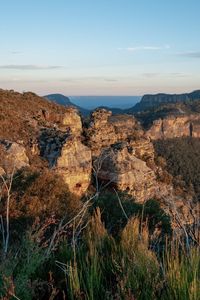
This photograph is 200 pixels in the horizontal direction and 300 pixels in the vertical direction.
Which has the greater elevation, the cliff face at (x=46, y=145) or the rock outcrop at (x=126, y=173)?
the cliff face at (x=46, y=145)

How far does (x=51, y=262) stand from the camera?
420 cm

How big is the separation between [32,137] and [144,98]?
143 m

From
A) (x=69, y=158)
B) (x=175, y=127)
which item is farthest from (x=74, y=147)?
(x=175, y=127)

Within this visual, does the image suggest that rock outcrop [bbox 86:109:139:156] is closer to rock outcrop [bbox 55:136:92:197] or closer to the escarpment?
the escarpment

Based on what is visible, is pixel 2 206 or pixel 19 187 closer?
pixel 2 206

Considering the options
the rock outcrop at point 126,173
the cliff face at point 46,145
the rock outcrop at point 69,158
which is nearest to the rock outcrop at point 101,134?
the cliff face at point 46,145

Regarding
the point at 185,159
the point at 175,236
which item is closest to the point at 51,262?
the point at 175,236

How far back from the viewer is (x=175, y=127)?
274 feet

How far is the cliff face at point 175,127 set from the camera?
7700 centimetres

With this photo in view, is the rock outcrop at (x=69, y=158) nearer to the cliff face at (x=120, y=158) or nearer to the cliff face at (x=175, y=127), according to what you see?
the cliff face at (x=120, y=158)

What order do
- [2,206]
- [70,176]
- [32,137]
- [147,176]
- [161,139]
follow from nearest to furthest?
1. [2,206]
2. [70,176]
3. [32,137]
4. [147,176]
5. [161,139]

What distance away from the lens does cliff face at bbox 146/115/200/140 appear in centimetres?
7700

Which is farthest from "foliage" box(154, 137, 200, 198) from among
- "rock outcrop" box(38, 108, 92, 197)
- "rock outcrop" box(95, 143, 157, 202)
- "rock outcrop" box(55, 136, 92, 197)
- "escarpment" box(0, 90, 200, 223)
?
"rock outcrop" box(55, 136, 92, 197)

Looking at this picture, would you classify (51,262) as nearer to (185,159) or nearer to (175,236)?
(175,236)
